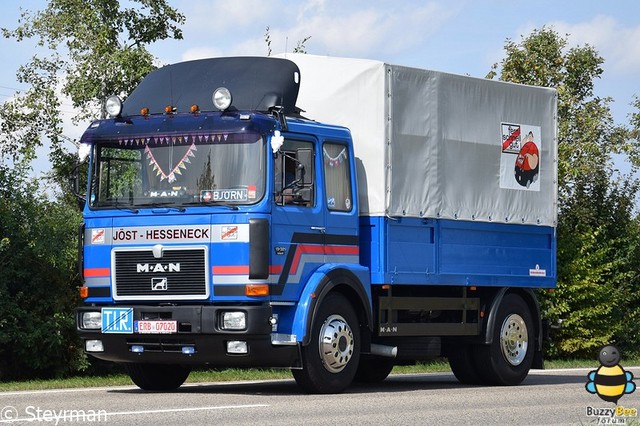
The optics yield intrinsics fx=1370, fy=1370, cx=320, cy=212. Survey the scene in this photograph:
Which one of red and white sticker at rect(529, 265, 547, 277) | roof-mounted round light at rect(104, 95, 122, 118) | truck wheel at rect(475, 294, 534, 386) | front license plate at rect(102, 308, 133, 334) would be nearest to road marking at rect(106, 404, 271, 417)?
front license plate at rect(102, 308, 133, 334)

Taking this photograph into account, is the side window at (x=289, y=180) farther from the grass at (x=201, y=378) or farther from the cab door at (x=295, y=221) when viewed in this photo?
the grass at (x=201, y=378)

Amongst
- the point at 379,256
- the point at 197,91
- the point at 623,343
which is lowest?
the point at 623,343

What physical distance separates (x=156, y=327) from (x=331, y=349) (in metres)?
1.96

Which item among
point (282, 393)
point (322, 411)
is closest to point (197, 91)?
point (282, 393)

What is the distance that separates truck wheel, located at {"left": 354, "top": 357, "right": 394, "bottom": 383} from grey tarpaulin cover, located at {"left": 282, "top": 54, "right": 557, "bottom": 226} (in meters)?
2.48

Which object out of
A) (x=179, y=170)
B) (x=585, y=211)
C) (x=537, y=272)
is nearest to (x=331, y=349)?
(x=179, y=170)

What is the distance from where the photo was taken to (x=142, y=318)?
49.4 feet

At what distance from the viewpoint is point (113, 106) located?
51.8ft

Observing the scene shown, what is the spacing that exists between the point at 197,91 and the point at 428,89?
308 cm

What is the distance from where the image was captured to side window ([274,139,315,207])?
1488 centimetres

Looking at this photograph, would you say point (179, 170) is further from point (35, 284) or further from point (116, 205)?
point (35, 284)

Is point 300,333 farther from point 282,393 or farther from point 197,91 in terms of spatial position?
point 197,91

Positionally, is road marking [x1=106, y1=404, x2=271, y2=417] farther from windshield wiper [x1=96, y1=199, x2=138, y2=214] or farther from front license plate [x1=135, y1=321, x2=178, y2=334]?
windshield wiper [x1=96, y1=199, x2=138, y2=214]

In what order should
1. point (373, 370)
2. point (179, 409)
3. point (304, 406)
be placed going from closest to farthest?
point (179, 409)
point (304, 406)
point (373, 370)
